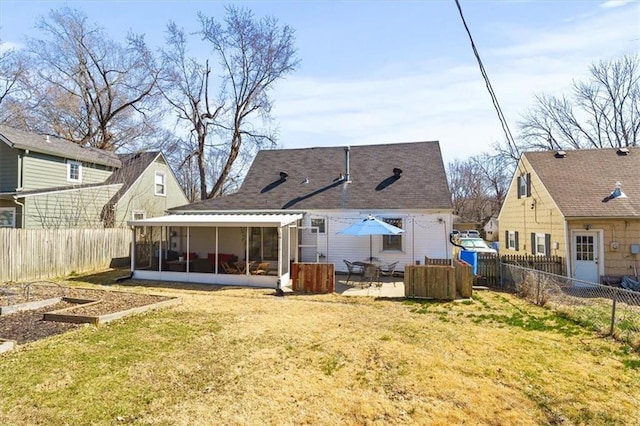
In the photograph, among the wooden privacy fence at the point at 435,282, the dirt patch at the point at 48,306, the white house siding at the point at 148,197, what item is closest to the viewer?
the dirt patch at the point at 48,306

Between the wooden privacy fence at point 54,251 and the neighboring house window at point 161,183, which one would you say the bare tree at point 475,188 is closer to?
the neighboring house window at point 161,183

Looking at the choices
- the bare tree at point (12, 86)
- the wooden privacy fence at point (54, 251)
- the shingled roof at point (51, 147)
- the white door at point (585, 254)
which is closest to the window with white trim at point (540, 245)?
the white door at point (585, 254)

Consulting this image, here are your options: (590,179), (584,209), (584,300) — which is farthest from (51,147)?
(590,179)

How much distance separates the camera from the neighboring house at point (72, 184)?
1791 centimetres

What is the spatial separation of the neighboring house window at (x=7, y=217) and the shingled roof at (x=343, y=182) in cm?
708

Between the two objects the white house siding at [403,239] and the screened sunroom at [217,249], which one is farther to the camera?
the white house siding at [403,239]

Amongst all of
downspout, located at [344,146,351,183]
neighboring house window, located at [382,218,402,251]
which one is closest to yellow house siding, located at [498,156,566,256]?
neighboring house window, located at [382,218,402,251]

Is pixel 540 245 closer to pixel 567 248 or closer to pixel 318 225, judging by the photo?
pixel 567 248

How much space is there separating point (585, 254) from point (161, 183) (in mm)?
23253

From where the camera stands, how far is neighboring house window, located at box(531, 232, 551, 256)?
17234 millimetres

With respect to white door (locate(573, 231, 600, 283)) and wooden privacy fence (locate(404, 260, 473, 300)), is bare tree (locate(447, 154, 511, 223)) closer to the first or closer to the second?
white door (locate(573, 231, 600, 283))

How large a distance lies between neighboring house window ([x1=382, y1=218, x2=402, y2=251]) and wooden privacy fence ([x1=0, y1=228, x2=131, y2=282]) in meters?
12.6

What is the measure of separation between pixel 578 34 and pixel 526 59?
36.7 inches

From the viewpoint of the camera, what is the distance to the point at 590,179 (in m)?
17.4
